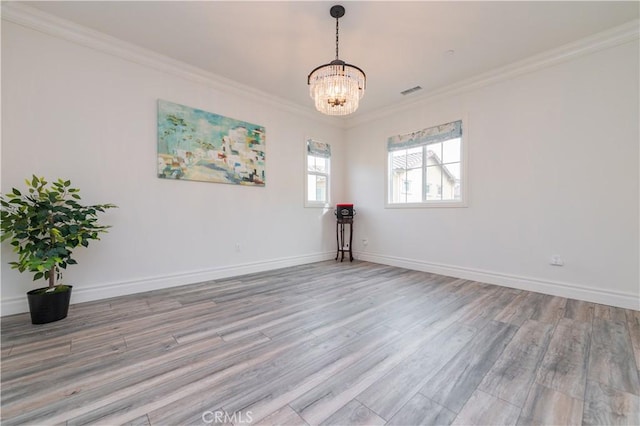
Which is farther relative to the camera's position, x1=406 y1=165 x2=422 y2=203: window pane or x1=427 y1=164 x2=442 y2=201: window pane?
x1=406 y1=165 x2=422 y2=203: window pane

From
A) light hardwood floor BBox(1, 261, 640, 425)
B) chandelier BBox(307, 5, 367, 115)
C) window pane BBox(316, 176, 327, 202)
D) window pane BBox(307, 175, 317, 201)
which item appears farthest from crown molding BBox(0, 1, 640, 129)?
light hardwood floor BBox(1, 261, 640, 425)

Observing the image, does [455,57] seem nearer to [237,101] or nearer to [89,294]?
[237,101]

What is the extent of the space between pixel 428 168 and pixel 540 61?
5.83ft

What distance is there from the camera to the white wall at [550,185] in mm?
2666

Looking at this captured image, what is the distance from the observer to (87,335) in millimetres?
2004

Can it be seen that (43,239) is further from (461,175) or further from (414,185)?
(461,175)

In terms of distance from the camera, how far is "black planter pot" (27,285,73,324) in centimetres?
218

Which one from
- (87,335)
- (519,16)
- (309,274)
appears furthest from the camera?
(309,274)

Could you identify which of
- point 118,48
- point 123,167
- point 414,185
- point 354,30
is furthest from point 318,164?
point 118,48

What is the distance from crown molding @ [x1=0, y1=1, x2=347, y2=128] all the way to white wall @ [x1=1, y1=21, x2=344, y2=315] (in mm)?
49

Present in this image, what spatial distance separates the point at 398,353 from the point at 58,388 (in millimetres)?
1951

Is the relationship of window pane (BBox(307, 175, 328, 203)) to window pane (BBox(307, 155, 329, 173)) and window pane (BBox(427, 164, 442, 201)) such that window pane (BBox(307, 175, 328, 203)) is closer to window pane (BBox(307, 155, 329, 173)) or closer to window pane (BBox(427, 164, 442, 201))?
window pane (BBox(307, 155, 329, 173))

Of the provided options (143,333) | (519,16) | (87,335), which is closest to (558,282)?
(519,16)

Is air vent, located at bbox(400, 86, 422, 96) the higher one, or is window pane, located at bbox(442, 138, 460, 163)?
air vent, located at bbox(400, 86, 422, 96)
